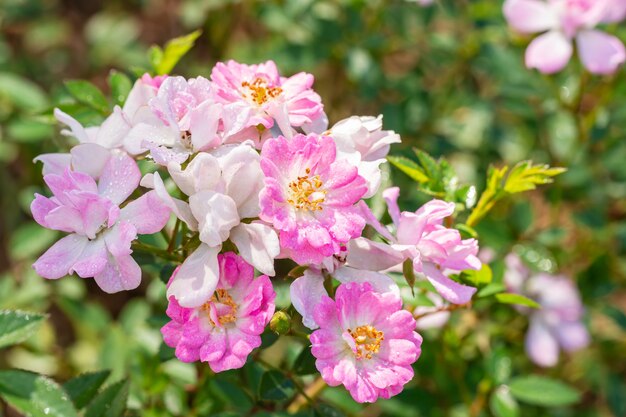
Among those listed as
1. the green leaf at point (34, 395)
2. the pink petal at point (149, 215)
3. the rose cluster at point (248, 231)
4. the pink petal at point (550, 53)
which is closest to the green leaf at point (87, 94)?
the rose cluster at point (248, 231)

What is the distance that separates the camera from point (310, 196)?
108cm

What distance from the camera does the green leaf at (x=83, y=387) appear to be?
131cm

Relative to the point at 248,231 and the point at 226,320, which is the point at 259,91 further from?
the point at 226,320

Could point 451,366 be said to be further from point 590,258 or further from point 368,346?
point 368,346

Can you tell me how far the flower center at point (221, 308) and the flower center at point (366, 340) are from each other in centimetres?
16

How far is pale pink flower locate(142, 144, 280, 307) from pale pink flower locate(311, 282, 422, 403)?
0.11 metres

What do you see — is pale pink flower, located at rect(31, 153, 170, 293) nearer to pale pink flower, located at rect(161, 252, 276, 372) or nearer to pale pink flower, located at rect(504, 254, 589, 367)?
pale pink flower, located at rect(161, 252, 276, 372)

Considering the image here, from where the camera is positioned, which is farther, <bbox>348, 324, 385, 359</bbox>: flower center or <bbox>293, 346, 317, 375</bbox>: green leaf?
<bbox>293, 346, 317, 375</bbox>: green leaf

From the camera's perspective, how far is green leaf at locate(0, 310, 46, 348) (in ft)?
3.61

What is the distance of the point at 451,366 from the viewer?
6.31 ft

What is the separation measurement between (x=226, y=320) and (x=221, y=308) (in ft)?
0.06

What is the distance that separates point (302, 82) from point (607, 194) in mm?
1347

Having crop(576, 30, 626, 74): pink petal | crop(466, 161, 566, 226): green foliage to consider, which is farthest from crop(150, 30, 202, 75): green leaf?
crop(576, 30, 626, 74): pink petal

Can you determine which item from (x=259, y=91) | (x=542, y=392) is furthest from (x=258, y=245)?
(x=542, y=392)
